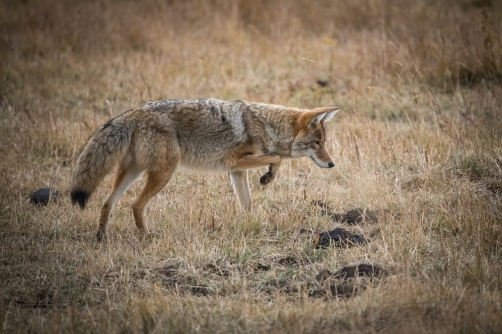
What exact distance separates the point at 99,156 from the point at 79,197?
445 mm

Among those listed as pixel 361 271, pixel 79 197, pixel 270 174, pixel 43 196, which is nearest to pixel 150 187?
pixel 79 197

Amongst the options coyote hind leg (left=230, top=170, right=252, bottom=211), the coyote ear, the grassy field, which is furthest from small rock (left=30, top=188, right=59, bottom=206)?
the coyote ear

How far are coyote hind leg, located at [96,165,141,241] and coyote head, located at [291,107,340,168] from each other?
1.84m

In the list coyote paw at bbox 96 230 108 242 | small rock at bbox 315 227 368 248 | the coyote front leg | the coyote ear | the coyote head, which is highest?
the coyote ear

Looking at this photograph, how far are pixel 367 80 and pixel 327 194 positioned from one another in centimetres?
444

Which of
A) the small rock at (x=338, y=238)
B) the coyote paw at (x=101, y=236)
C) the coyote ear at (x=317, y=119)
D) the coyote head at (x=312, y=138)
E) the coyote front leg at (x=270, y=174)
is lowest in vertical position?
the coyote paw at (x=101, y=236)

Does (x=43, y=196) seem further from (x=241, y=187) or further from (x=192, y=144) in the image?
(x=241, y=187)

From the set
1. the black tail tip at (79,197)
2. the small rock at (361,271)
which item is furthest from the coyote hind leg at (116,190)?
the small rock at (361,271)

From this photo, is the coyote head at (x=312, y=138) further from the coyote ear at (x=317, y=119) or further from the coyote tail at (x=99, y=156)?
the coyote tail at (x=99, y=156)

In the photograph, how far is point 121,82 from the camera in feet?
34.8

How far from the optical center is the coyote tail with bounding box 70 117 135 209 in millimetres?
5512

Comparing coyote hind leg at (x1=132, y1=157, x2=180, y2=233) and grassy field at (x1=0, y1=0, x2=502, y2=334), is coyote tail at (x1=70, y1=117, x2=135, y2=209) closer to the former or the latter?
coyote hind leg at (x1=132, y1=157, x2=180, y2=233)

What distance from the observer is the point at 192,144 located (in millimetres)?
6172

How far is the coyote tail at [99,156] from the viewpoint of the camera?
18.1ft
